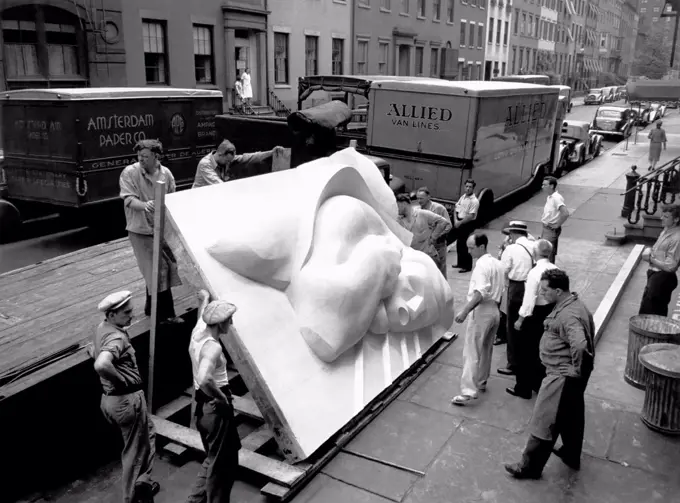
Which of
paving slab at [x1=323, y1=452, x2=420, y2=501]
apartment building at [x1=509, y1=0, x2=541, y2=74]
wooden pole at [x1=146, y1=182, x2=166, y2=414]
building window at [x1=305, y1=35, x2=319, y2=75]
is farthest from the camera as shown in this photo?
apartment building at [x1=509, y1=0, x2=541, y2=74]

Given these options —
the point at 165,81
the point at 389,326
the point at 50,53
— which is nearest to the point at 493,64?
the point at 165,81

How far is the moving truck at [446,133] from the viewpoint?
40.7 feet

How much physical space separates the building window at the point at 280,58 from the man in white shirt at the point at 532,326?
2272 cm

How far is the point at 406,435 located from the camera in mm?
5730

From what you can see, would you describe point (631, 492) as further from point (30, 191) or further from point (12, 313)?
point (30, 191)

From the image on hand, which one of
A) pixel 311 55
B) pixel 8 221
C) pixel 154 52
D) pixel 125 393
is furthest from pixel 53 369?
pixel 311 55

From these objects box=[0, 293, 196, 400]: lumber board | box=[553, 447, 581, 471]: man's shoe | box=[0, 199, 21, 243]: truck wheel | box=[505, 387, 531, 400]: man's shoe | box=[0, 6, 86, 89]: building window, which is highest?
box=[0, 6, 86, 89]: building window

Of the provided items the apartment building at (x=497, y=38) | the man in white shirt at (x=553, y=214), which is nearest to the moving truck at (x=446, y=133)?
the man in white shirt at (x=553, y=214)

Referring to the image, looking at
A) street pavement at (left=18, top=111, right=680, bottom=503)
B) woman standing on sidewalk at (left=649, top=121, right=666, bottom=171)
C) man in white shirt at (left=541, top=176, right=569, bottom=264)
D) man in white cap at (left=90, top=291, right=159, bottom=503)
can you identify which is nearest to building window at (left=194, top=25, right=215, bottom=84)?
woman standing on sidewalk at (left=649, top=121, right=666, bottom=171)

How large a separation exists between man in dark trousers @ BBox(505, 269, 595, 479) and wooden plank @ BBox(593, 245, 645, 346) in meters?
3.02

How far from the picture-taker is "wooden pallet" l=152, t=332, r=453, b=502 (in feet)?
15.9

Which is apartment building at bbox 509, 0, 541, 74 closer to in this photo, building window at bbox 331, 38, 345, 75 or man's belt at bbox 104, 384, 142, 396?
building window at bbox 331, 38, 345, 75

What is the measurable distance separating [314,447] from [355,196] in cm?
324

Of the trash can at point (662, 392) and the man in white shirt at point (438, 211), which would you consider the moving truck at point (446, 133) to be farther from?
the trash can at point (662, 392)
